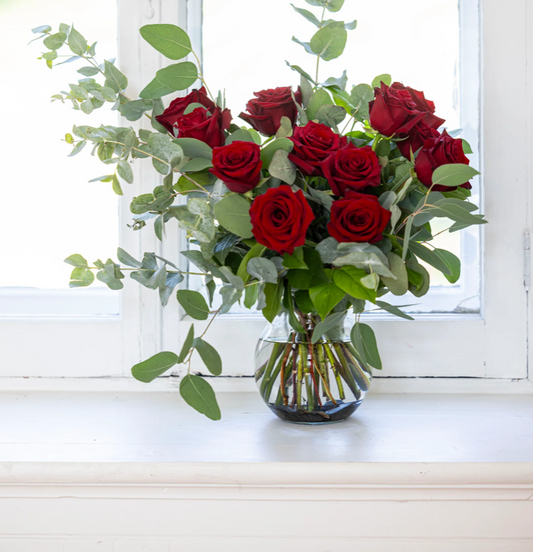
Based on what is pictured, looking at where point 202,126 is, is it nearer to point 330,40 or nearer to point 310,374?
point 330,40

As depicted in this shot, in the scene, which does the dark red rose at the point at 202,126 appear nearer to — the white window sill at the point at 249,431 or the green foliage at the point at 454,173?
the green foliage at the point at 454,173

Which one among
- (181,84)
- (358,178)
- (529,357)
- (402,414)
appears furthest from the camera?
(529,357)

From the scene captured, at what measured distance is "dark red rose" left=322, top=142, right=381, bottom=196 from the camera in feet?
1.82

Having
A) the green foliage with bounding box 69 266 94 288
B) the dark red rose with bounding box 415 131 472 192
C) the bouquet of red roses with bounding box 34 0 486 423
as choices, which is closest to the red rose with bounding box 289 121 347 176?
the bouquet of red roses with bounding box 34 0 486 423

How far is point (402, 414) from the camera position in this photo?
0.80 metres

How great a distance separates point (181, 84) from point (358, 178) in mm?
295

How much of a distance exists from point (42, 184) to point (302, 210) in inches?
27.5

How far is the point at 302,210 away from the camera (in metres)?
0.53

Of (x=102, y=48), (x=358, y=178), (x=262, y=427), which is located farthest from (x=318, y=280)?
(x=102, y=48)

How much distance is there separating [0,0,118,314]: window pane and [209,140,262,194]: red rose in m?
0.51

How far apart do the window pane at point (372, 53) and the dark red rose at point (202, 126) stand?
35 centimetres

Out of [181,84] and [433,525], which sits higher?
[181,84]

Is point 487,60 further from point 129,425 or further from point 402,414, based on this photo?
point 129,425

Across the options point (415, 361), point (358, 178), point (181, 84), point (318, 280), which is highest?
point (181, 84)
